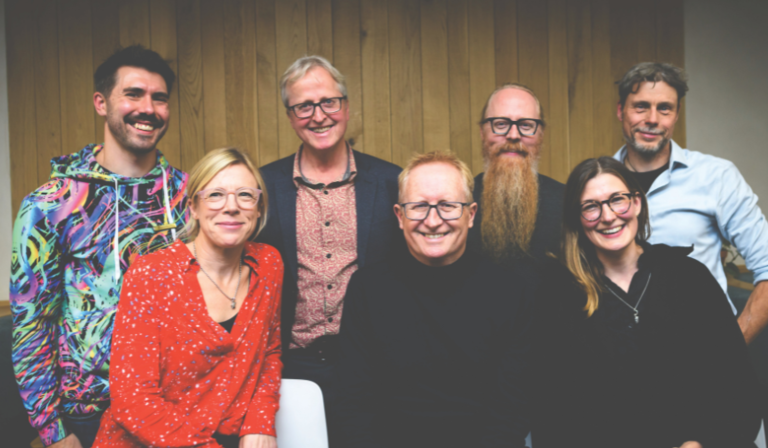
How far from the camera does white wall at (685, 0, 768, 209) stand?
367 cm

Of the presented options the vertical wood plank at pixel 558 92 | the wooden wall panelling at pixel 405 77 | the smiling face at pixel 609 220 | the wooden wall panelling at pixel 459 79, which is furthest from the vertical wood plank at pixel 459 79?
the smiling face at pixel 609 220

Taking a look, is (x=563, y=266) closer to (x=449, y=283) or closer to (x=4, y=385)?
(x=449, y=283)

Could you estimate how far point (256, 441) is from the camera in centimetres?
167

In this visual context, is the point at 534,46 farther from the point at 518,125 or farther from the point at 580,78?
the point at 518,125

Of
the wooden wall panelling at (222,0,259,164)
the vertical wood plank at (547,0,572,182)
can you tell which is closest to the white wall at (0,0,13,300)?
the wooden wall panelling at (222,0,259,164)

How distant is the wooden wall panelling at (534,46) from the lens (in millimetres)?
3510

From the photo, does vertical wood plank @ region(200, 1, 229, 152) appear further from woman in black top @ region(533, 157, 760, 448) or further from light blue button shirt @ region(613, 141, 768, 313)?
light blue button shirt @ region(613, 141, 768, 313)

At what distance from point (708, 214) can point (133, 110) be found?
267 cm

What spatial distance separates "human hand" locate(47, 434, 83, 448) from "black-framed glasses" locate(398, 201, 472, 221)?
1.53 metres

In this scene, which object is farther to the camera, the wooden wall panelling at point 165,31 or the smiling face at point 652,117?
the wooden wall panelling at point 165,31

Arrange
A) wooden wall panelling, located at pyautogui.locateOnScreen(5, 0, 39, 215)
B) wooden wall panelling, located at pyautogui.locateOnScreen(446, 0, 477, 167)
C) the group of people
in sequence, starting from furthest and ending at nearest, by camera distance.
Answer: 1. wooden wall panelling, located at pyautogui.locateOnScreen(446, 0, 477, 167)
2. wooden wall panelling, located at pyautogui.locateOnScreen(5, 0, 39, 215)
3. the group of people

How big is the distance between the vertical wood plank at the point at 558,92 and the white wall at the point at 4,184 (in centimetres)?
381

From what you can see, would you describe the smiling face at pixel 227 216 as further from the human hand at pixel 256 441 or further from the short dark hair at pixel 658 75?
the short dark hair at pixel 658 75

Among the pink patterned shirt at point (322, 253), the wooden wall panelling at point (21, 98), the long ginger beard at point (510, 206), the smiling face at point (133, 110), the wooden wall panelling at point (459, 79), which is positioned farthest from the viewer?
the wooden wall panelling at point (459, 79)
